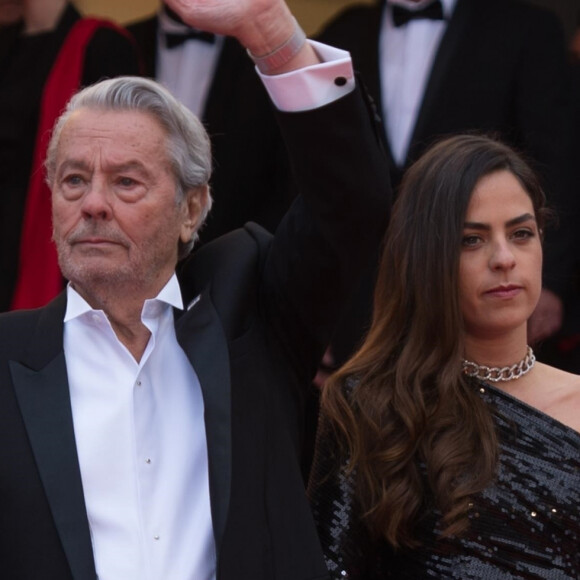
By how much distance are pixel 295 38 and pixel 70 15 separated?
2468 millimetres

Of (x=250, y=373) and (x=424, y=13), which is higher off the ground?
(x=424, y=13)

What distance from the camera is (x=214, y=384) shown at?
9.45 ft

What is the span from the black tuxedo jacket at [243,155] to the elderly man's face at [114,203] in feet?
6.78

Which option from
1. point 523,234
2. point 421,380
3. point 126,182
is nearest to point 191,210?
point 126,182

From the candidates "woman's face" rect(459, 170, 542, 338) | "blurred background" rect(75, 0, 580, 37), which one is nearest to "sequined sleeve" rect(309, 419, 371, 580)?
"woman's face" rect(459, 170, 542, 338)

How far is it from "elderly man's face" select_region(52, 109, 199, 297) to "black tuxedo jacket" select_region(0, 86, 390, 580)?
11 centimetres

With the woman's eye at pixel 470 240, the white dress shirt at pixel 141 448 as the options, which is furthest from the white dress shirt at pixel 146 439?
the woman's eye at pixel 470 240

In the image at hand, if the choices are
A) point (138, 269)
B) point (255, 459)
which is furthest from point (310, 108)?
point (255, 459)

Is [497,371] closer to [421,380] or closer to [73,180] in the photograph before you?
[421,380]

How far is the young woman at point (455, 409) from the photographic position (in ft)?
10.9

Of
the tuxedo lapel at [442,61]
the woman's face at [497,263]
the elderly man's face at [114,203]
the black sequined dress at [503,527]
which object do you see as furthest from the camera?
the tuxedo lapel at [442,61]

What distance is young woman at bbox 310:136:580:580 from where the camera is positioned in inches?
130

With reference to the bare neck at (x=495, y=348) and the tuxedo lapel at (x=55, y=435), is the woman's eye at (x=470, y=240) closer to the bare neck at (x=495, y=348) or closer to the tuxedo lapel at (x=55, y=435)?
the bare neck at (x=495, y=348)

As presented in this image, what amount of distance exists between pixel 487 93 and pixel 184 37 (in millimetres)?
1204
